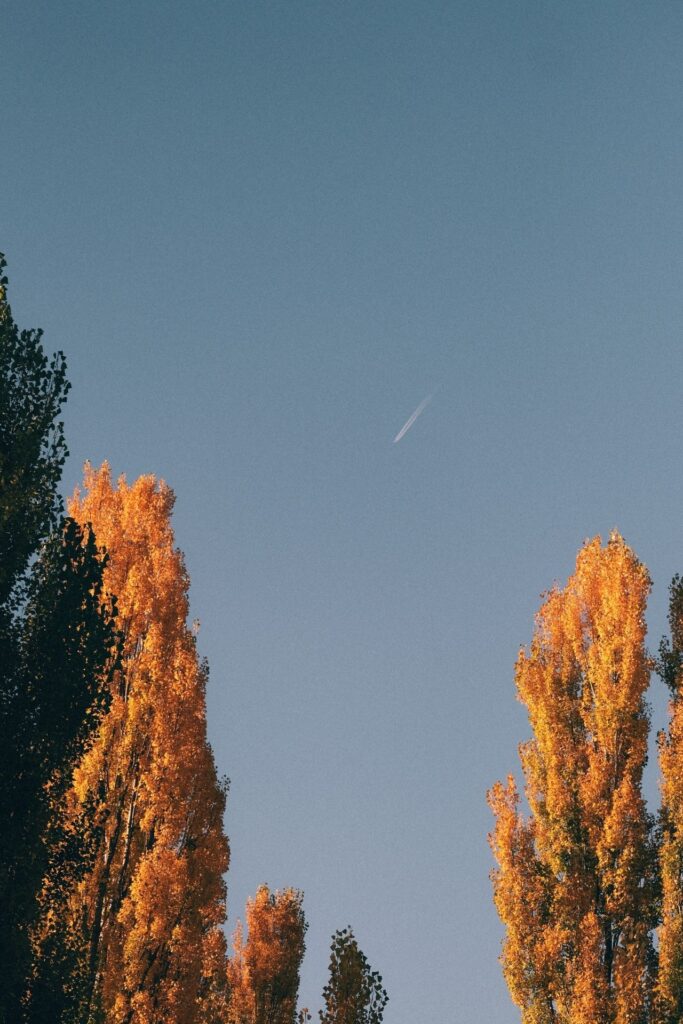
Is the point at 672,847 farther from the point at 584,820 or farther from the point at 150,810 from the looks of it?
the point at 150,810

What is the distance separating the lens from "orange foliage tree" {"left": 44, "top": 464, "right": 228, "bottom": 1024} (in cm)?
1898

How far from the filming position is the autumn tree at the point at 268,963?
32656mm

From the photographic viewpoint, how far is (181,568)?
2309cm

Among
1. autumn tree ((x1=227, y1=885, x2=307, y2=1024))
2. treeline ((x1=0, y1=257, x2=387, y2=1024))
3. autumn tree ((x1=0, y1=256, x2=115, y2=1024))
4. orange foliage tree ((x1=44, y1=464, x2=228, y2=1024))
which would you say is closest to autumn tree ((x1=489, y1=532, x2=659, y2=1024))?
treeline ((x1=0, y1=257, x2=387, y2=1024))

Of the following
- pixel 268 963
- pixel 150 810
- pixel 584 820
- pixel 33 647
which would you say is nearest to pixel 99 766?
pixel 150 810

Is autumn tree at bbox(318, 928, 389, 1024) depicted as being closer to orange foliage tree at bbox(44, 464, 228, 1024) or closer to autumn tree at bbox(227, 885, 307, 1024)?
orange foliage tree at bbox(44, 464, 228, 1024)

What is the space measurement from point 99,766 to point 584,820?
8629 mm

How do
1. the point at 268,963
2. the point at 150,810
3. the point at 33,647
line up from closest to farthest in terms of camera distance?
the point at 33,647 → the point at 150,810 → the point at 268,963

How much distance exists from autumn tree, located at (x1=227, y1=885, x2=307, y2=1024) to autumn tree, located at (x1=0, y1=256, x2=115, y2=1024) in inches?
731

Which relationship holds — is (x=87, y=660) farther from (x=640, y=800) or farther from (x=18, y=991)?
(x=640, y=800)

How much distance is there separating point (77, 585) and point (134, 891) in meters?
6.22

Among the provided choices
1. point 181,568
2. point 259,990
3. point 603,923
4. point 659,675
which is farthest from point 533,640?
point 259,990

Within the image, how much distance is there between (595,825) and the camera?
70.0 feet

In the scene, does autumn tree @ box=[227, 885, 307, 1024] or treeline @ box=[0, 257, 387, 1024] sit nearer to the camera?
treeline @ box=[0, 257, 387, 1024]
